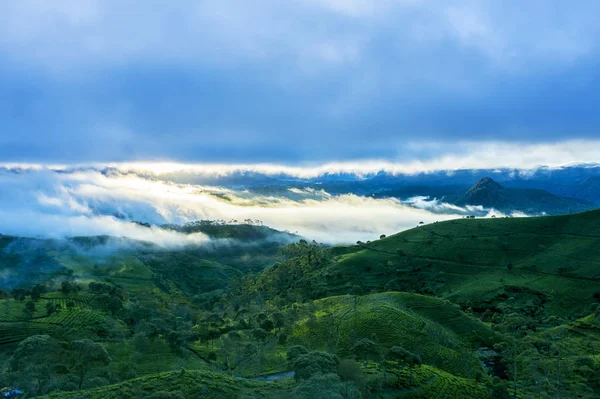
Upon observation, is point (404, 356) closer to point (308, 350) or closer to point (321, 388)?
point (308, 350)

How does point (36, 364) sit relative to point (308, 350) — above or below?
below

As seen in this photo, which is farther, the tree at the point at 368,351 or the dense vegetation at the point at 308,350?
the tree at the point at 368,351

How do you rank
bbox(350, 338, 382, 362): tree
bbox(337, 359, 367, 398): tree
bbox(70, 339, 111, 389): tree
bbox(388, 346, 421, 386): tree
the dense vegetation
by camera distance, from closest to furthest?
1. bbox(337, 359, 367, 398): tree
2. the dense vegetation
3. bbox(388, 346, 421, 386): tree
4. bbox(70, 339, 111, 389): tree
5. bbox(350, 338, 382, 362): tree

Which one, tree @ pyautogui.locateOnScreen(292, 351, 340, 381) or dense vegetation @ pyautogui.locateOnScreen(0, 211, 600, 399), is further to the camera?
dense vegetation @ pyautogui.locateOnScreen(0, 211, 600, 399)

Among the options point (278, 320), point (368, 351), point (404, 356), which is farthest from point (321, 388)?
point (278, 320)

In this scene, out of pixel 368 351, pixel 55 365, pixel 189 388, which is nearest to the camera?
pixel 189 388

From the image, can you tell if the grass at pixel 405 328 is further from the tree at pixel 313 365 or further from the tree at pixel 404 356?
the tree at pixel 313 365

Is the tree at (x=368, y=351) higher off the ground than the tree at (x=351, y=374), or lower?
lower

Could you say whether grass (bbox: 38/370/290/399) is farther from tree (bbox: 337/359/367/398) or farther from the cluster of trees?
the cluster of trees

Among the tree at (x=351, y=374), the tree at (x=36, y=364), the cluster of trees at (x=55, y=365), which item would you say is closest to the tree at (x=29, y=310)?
the cluster of trees at (x=55, y=365)

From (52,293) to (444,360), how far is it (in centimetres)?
18498

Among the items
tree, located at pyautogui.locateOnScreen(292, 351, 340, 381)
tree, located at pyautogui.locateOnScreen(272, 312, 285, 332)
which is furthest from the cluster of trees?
tree, located at pyautogui.locateOnScreen(272, 312, 285, 332)

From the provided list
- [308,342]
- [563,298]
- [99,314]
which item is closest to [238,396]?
[308,342]

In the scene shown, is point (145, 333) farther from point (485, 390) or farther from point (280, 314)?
point (485, 390)
